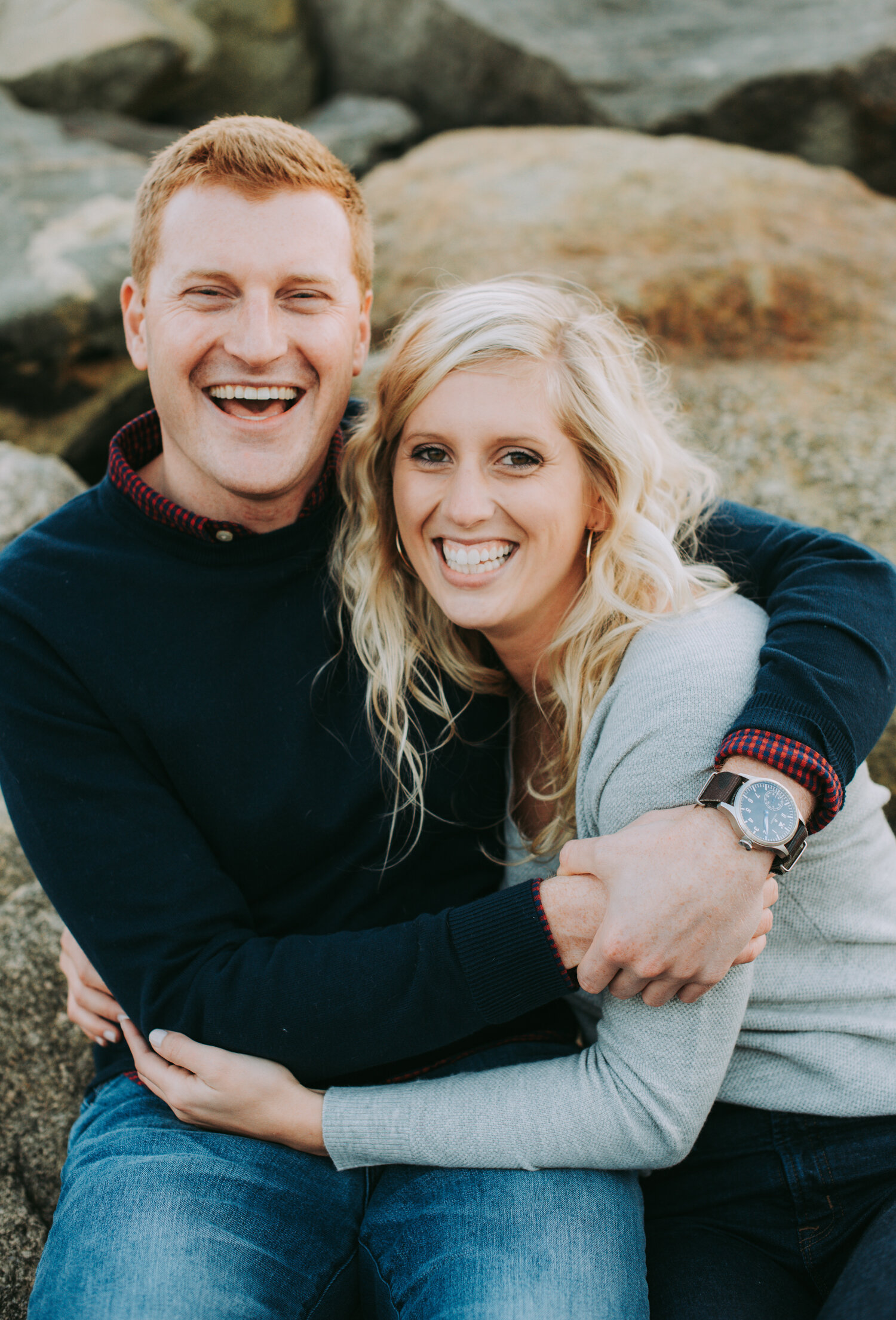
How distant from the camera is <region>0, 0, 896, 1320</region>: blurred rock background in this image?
9.39ft

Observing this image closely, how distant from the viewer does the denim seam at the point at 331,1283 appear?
1.60m

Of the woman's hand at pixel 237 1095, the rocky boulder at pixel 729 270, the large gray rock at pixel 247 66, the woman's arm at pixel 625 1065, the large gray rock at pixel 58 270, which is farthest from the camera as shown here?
the large gray rock at pixel 247 66

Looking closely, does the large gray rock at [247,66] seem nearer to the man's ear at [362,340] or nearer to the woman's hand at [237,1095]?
the man's ear at [362,340]

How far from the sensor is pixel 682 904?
144 cm

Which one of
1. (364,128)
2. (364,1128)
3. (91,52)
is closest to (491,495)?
(364,1128)

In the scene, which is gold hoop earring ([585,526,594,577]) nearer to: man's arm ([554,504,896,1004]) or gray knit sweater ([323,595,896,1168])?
gray knit sweater ([323,595,896,1168])

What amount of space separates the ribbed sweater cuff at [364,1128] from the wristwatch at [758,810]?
2.39ft

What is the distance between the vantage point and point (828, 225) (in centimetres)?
354

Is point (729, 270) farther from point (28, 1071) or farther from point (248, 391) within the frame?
point (28, 1071)

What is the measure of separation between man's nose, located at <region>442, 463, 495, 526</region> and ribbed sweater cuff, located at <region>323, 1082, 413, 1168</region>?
98 centimetres

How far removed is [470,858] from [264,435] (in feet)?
3.02

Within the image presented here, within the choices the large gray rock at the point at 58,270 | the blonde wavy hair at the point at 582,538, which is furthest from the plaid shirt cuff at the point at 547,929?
the large gray rock at the point at 58,270

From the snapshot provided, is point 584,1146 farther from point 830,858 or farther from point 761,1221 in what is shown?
point 830,858

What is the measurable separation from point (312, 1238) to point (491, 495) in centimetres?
127
